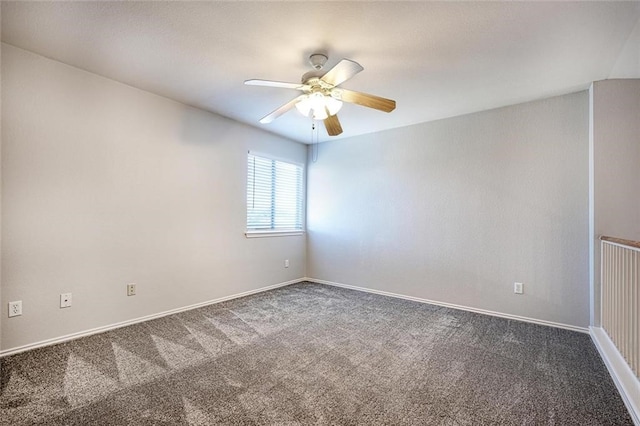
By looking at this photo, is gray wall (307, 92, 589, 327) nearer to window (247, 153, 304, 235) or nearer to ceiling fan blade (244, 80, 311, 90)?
window (247, 153, 304, 235)

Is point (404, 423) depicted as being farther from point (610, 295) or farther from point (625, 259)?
point (610, 295)

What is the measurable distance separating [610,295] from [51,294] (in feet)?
14.9

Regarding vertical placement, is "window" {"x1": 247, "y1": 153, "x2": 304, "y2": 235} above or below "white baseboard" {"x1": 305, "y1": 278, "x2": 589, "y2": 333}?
above

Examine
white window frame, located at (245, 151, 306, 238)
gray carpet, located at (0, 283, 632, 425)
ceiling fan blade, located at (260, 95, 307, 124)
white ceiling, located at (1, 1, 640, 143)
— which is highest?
white ceiling, located at (1, 1, 640, 143)

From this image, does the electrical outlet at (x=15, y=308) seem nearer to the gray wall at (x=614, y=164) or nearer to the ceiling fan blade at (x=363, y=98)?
the ceiling fan blade at (x=363, y=98)

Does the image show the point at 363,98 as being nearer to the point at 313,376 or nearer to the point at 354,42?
the point at 354,42

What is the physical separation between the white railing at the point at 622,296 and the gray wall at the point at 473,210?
43 cm

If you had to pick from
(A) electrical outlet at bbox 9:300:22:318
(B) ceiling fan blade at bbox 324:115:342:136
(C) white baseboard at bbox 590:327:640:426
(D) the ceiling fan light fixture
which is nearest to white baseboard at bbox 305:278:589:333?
(C) white baseboard at bbox 590:327:640:426

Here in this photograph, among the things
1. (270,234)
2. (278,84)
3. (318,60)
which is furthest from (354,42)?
(270,234)

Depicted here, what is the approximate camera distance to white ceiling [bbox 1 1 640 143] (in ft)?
5.97

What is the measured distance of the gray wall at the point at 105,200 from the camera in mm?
2285

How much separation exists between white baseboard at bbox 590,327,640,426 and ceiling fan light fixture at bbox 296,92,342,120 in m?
2.57

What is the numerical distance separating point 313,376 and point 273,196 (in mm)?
2969

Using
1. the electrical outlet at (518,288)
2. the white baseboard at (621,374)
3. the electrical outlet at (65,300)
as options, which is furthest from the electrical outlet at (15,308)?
the electrical outlet at (518,288)
